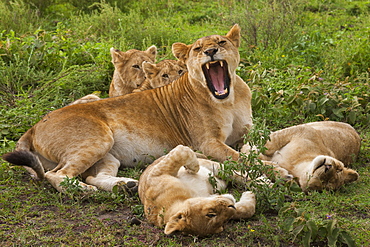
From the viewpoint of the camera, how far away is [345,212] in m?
4.37

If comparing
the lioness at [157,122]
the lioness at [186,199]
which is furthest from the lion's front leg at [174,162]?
the lioness at [157,122]

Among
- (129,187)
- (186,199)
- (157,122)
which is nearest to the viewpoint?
(186,199)

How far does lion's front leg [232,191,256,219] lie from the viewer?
166 inches

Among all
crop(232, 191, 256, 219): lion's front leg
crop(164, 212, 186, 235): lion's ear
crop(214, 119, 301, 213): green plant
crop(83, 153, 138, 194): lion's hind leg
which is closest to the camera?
crop(164, 212, 186, 235): lion's ear

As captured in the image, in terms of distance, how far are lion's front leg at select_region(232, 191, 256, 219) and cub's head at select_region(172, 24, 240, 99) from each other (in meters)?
1.75

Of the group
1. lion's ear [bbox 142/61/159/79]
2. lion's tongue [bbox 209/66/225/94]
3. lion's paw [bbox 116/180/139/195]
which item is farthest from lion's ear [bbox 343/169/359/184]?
lion's ear [bbox 142/61/159/79]

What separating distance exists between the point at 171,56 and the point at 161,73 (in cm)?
183

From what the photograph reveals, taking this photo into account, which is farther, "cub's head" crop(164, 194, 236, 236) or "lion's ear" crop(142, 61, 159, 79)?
"lion's ear" crop(142, 61, 159, 79)

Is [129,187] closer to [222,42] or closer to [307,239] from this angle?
[307,239]

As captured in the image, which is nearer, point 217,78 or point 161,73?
point 217,78

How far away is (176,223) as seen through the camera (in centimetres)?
379

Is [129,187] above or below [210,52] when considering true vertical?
below

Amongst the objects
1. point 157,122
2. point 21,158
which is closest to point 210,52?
point 157,122

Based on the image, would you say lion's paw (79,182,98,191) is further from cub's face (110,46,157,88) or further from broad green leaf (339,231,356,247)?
cub's face (110,46,157,88)
